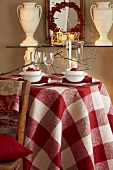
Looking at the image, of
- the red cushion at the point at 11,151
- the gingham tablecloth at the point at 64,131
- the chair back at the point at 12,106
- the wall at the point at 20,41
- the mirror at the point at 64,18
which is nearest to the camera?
the red cushion at the point at 11,151

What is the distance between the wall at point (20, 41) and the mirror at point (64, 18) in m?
0.09

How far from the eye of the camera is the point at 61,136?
3.04 metres

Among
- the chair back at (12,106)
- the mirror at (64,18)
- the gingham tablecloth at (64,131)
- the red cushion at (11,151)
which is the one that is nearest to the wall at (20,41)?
the mirror at (64,18)

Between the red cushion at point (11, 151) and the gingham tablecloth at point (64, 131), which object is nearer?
the red cushion at point (11, 151)

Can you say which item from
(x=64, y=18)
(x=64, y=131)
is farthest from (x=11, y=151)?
(x=64, y=18)

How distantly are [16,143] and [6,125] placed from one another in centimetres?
24

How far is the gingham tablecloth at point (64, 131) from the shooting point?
2.96 metres

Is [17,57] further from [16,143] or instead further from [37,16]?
[16,143]

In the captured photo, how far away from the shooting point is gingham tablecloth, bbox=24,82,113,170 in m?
2.96

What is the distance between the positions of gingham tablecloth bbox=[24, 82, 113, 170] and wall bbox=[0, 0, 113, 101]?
2.16 m

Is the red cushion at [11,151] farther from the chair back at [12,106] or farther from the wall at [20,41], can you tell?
the wall at [20,41]

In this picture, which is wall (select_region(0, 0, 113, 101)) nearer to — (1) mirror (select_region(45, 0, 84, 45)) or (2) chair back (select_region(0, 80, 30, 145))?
(1) mirror (select_region(45, 0, 84, 45))

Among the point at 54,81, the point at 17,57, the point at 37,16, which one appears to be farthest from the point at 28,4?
the point at 54,81

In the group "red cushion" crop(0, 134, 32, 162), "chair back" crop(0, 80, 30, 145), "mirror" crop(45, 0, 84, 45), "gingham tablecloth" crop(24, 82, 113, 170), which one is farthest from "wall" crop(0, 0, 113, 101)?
"red cushion" crop(0, 134, 32, 162)
